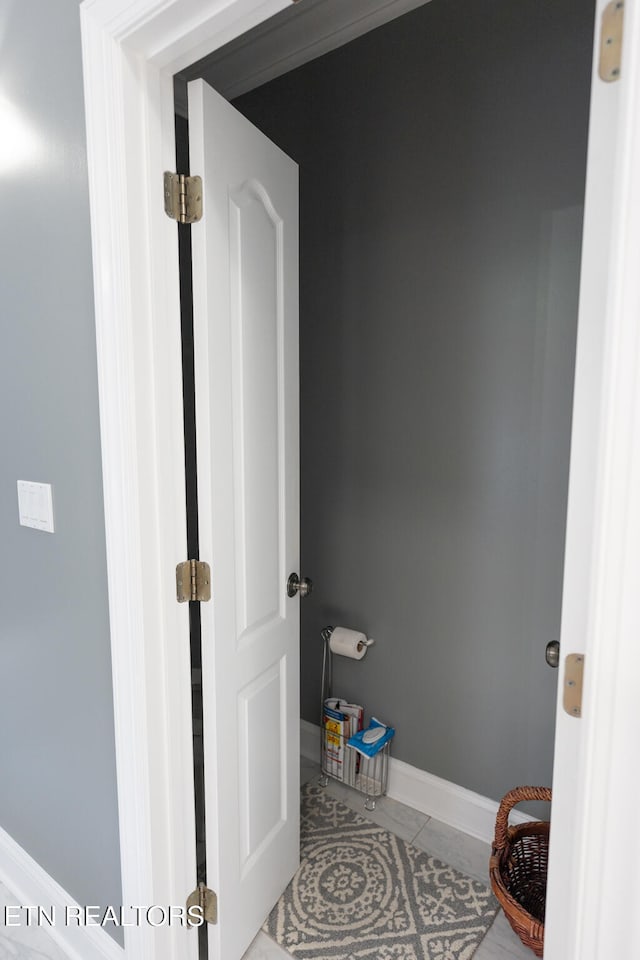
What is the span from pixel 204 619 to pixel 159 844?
47 centimetres

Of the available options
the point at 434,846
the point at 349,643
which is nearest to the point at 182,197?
the point at 349,643

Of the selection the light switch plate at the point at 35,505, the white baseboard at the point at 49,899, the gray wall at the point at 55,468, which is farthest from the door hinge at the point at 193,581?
the white baseboard at the point at 49,899

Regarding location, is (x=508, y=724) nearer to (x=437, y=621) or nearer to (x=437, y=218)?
(x=437, y=621)

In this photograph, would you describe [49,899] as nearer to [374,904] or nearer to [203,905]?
[203,905]

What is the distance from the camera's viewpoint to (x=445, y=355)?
185 cm

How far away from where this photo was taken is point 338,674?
2271 millimetres

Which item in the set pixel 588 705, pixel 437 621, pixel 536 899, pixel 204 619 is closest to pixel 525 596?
pixel 437 621

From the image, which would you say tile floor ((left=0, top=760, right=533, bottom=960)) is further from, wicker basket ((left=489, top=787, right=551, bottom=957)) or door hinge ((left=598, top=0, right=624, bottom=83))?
door hinge ((left=598, top=0, right=624, bottom=83))

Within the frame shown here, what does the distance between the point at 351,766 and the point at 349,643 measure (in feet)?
1.59

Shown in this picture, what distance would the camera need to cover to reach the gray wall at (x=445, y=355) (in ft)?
5.34

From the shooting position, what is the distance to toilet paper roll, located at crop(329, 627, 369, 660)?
81.4 inches

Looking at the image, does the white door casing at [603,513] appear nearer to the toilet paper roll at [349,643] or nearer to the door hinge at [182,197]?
the door hinge at [182,197]

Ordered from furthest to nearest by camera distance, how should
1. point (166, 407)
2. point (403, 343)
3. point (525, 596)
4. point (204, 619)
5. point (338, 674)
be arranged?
point (338, 674) < point (403, 343) < point (525, 596) < point (204, 619) < point (166, 407)

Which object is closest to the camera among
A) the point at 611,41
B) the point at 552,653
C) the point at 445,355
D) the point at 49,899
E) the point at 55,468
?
the point at 611,41
